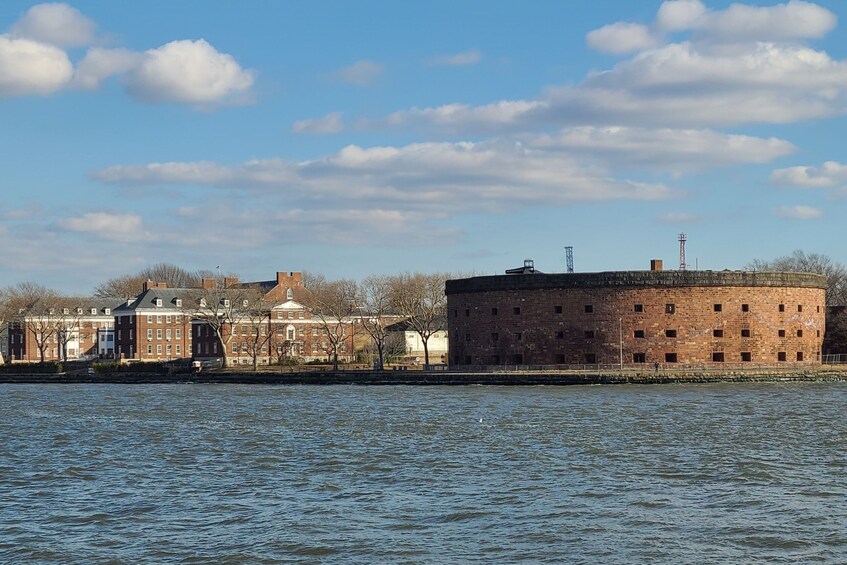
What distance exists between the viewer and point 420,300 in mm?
82688

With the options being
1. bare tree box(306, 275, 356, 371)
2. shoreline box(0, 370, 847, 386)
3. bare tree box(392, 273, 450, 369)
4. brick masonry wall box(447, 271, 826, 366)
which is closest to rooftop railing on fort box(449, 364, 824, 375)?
brick masonry wall box(447, 271, 826, 366)

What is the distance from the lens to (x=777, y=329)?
64688 millimetres

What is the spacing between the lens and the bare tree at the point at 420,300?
Result: 7812 cm

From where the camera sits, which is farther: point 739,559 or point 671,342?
point 671,342

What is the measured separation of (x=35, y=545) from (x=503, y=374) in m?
42.7

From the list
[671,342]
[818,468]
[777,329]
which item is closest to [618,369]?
[671,342]

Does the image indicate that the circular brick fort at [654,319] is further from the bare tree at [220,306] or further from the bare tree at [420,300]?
the bare tree at [220,306]

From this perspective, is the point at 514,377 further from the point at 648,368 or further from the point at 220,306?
the point at 220,306

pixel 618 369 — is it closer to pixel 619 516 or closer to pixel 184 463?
pixel 184 463

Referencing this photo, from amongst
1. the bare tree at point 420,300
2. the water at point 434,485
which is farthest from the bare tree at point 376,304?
the water at point 434,485

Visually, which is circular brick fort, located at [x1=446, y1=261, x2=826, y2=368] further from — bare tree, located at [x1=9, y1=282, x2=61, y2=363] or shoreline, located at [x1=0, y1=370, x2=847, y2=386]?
bare tree, located at [x1=9, y1=282, x2=61, y2=363]

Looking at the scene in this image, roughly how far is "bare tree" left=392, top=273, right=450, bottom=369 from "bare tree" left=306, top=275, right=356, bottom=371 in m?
4.09

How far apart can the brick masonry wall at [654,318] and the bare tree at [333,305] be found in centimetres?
1951

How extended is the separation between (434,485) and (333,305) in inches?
2422
